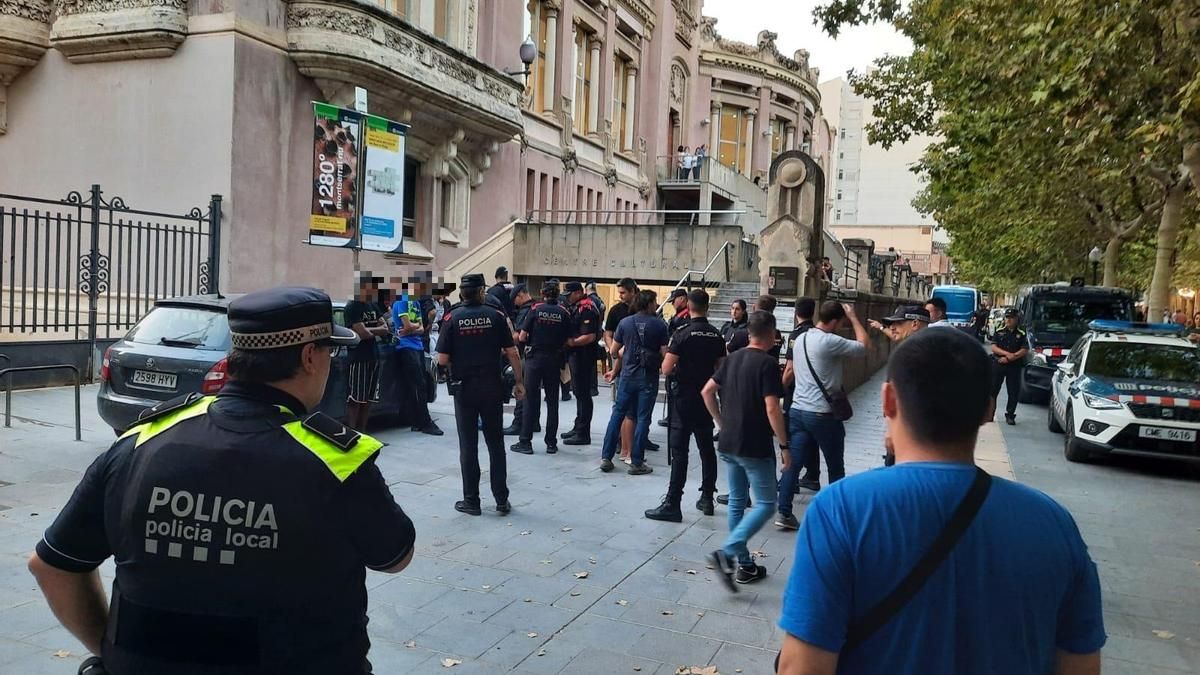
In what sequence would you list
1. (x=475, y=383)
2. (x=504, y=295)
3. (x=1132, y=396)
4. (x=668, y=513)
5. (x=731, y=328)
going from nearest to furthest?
(x=475, y=383) → (x=668, y=513) → (x=1132, y=396) → (x=731, y=328) → (x=504, y=295)

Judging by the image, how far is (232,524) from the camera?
6.09ft

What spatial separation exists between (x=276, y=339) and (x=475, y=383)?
4951 millimetres

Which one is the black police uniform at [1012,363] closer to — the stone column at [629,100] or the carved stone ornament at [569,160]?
the carved stone ornament at [569,160]

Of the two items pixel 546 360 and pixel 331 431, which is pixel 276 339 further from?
pixel 546 360

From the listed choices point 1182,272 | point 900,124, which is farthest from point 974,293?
point 900,124

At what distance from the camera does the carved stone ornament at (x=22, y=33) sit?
15.5 metres

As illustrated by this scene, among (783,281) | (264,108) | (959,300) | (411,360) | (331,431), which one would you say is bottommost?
(411,360)

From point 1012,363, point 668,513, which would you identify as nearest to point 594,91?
point 1012,363

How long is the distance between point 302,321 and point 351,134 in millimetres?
11275

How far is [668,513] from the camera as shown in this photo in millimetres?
7148

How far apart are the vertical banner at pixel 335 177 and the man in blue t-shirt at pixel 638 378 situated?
5.36 metres

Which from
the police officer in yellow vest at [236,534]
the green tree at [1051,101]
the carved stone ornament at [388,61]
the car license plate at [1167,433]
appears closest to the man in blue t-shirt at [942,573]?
the police officer in yellow vest at [236,534]

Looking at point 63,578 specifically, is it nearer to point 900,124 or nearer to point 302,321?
point 302,321

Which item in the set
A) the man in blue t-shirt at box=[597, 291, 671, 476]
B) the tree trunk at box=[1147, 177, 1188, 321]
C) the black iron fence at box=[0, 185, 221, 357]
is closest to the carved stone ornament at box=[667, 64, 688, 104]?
the tree trunk at box=[1147, 177, 1188, 321]
